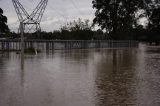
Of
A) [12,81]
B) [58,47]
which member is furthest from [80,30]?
[12,81]

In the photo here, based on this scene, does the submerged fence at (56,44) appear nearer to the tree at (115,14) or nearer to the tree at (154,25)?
the tree at (115,14)

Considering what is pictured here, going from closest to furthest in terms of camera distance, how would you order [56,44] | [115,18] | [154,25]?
1. [56,44]
2. [115,18]
3. [154,25]

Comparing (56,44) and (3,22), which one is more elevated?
(3,22)

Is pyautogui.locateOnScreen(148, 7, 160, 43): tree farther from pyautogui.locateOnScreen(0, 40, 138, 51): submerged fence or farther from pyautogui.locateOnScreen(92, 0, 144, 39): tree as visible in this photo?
pyautogui.locateOnScreen(0, 40, 138, 51): submerged fence

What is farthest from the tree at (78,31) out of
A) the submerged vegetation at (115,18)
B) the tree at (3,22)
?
the tree at (3,22)

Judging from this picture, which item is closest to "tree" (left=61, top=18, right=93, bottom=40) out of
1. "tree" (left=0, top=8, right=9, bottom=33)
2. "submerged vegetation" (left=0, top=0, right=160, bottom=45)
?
"submerged vegetation" (left=0, top=0, right=160, bottom=45)

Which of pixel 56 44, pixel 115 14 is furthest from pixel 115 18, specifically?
pixel 56 44

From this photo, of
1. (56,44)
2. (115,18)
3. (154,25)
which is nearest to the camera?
(56,44)

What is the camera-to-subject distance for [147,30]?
101m

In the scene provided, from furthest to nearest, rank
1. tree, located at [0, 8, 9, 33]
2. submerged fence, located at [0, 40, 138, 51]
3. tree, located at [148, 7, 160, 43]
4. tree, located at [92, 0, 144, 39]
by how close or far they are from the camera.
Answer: tree, located at [148, 7, 160, 43], tree, located at [92, 0, 144, 39], tree, located at [0, 8, 9, 33], submerged fence, located at [0, 40, 138, 51]

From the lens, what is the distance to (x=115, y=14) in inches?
3103

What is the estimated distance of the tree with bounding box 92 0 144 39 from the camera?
7900cm

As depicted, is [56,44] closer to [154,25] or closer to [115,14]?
[115,14]

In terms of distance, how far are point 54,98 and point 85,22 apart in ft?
278
